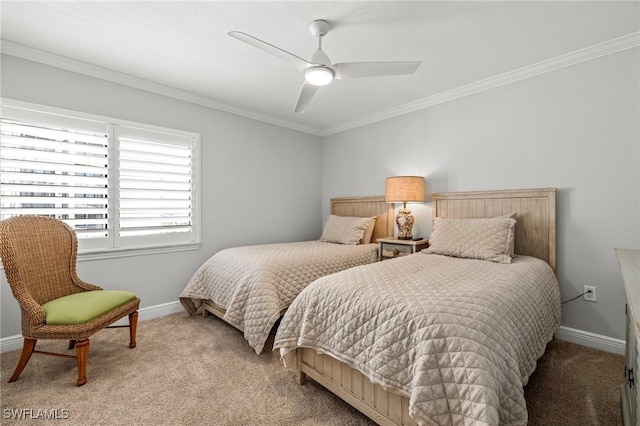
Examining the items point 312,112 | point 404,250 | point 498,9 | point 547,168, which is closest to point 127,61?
point 312,112

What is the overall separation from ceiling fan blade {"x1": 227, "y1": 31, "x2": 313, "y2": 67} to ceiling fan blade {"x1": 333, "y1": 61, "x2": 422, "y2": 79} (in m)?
0.24

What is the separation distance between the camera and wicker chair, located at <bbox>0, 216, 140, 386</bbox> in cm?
189

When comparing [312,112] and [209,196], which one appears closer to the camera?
[209,196]

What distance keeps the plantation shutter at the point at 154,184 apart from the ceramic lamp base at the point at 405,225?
8.09ft

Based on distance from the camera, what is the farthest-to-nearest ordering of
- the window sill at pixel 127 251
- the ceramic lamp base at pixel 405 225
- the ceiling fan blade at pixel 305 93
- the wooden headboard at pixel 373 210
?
the wooden headboard at pixel 373 210 < the ceramic lamp base at pixel 405 225 < the window sill at pixel 127 251 < the ceiling fan blade at pixel 305 93

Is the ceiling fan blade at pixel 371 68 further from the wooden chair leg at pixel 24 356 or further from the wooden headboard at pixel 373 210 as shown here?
the wooden chair leg at pixel 24 356

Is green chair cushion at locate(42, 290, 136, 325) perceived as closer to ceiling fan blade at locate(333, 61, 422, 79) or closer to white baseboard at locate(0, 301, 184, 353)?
white baseboard at locate(0, 301, 184, 353)

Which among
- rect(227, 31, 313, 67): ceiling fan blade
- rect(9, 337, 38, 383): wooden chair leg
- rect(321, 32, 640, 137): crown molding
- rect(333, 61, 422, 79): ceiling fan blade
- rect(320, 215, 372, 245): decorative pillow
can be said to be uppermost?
rect(321, 32, 640, 137): crown molding

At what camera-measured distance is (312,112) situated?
396cm

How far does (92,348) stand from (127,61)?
2474 millimetres

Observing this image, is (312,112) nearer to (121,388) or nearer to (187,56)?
(187,56)

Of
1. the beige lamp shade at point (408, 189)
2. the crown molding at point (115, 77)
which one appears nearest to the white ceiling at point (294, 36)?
the crown molding at point (115, 77)

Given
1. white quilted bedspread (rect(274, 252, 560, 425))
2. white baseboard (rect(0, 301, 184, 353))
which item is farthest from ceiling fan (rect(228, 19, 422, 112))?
white baseboard (rect(0, 301, 184, 353))

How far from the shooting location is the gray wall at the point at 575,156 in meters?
2.31
